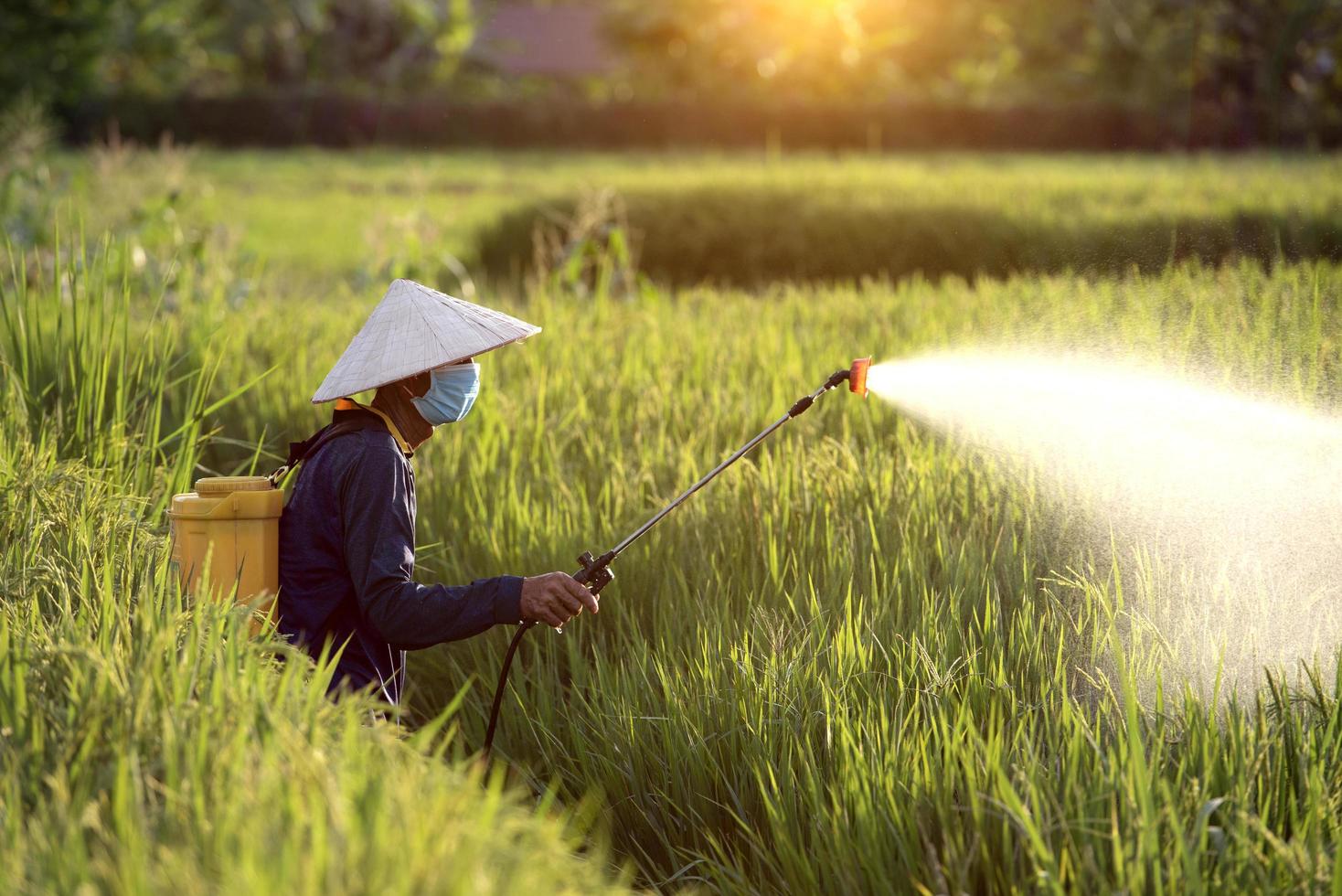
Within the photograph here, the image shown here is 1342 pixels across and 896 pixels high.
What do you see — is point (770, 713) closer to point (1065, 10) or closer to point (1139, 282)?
point (1139, 282)

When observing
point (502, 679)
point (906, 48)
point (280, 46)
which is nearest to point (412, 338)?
point (502, 679)

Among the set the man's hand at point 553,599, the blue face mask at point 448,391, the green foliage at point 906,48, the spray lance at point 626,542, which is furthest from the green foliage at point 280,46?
the man's hand at point 553,599

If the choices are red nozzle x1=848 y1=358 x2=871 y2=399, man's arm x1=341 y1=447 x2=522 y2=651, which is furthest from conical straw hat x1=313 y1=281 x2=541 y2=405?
red nozzle x1=848 y1=358 x2=871 y2=399

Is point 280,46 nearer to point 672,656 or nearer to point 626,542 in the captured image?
point 672,656

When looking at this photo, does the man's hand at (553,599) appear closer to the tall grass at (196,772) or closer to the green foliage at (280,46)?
the tall grass at (196,772)

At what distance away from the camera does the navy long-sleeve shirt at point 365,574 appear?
2.79m

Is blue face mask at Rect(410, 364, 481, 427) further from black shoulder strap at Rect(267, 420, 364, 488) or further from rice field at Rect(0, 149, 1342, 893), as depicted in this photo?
rice field at Rect(0, 149, 1342, 893)

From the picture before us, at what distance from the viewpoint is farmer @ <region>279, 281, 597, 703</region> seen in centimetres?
279

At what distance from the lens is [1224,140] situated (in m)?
24.3

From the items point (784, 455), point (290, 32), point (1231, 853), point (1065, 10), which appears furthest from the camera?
point (290, 32)

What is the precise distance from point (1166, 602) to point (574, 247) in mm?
5089

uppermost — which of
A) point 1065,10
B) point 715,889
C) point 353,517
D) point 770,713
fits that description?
point 1065,10

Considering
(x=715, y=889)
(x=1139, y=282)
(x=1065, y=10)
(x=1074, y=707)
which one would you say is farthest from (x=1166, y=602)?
(x=1065, y=10)

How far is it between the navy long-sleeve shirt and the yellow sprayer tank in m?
0.06
